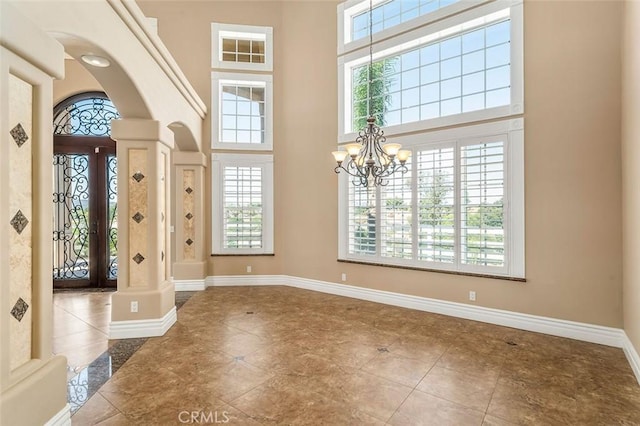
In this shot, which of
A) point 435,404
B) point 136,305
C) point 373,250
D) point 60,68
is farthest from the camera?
point 373,250

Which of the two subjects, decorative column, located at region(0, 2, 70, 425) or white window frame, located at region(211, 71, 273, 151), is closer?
decorative column, located at region(0, 2, 70, 425)

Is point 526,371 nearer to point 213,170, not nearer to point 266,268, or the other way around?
point 266,268

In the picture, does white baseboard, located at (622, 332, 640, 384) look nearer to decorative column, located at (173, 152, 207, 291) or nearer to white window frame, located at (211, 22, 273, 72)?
decorative column, located at (173, 152, 207, 291)

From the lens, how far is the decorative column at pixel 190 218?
6340 mm

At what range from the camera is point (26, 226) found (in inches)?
81.4

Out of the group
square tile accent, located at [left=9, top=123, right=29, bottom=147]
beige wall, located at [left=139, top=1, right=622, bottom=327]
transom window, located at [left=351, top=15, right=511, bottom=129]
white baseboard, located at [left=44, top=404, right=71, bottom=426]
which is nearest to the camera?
square tile accent, located at [left=9, top=123, right=29, bottom=147]

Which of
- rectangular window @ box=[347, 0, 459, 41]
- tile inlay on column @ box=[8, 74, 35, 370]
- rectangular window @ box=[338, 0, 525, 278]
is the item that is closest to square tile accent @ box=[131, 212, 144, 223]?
tile inlay on column @ box=[8, 74, 35, 370]

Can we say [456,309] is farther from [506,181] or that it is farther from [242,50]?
[242,50]

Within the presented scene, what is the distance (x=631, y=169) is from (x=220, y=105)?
6464 millimetres

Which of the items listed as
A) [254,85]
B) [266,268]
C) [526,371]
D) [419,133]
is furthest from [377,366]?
[254,85]

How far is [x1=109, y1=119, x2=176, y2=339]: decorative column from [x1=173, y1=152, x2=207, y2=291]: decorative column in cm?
225

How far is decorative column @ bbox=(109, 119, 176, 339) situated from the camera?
12.9 feet

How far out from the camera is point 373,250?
5539 millimetres

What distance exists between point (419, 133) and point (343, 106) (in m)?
Answer: 1.59
